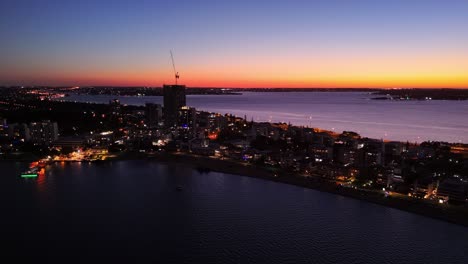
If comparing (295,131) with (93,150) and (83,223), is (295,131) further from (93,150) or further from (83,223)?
(83,223)

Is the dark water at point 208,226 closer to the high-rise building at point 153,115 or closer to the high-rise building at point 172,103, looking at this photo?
the high-rise building at point 172,103

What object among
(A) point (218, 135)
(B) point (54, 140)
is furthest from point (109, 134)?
(A) point (218, 135)

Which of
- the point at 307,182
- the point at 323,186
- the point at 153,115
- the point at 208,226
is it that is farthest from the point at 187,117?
the point at 208,226

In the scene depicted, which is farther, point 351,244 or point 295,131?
point 295,131

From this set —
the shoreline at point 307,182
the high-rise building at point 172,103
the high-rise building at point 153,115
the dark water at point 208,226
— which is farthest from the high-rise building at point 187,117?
the dark water at point 208,226

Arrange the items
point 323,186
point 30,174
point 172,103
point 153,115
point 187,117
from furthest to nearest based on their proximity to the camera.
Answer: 1. point 172,103
2. point 153,115
3. point 187,117
4. point 30,174
5. point 323,186

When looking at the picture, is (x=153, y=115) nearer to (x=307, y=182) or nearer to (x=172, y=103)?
(x=172, y=103)
